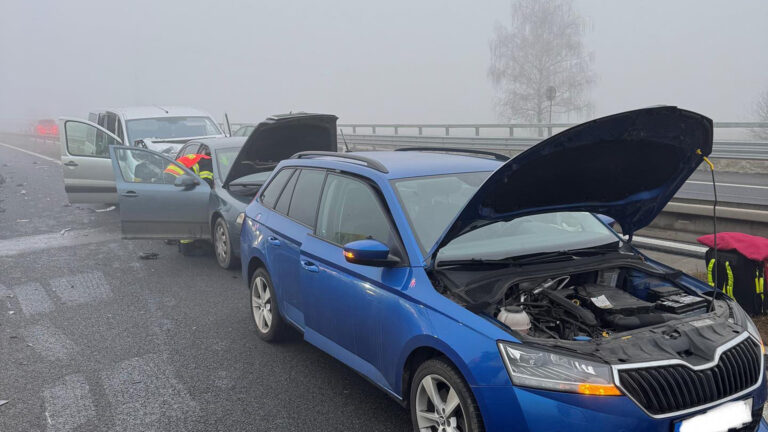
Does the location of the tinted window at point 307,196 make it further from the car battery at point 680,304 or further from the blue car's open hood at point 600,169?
the car battery at point 680,304

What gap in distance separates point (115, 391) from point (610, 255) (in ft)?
11.3

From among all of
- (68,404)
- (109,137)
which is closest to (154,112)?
(109,137)

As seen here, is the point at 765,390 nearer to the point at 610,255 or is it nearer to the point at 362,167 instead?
the point at 610,255

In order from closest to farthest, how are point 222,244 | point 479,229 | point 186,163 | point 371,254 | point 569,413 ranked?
point 569,413, point 371,254, point 479,229, point 222,244, point 186,163

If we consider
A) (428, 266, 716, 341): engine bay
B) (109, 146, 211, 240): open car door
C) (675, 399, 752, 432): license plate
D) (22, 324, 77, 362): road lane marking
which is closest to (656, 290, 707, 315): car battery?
(428, 266, 716, 341): engine bay

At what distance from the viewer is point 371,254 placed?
3.51m

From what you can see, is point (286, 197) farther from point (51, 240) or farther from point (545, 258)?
point (51, 240)

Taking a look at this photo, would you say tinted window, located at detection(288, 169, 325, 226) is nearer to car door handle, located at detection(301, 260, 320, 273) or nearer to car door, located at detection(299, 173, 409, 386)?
car door, located at detection(299, 173, 409, 386)

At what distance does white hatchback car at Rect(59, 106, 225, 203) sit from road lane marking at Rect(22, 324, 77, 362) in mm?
5414

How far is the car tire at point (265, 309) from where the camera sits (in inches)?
200

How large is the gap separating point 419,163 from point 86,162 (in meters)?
8.80

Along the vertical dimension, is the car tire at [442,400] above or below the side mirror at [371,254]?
below

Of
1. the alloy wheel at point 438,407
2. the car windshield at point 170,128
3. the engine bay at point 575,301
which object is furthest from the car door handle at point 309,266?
the car windshield at point 170,128

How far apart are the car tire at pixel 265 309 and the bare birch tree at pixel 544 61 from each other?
1747 inches
